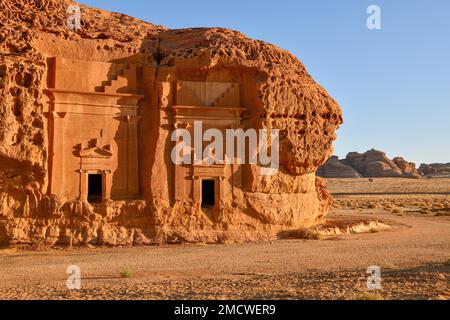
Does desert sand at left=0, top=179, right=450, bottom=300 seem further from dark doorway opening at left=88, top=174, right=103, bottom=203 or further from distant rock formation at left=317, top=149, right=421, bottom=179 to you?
distant rock formation at left=317, top=149, right=421, bottom=179

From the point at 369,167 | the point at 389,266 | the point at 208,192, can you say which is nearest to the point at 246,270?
the point at 389,266

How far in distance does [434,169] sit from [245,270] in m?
129

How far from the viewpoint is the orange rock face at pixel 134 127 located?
698 inches

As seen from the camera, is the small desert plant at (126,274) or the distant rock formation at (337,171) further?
the distant rock formation at (337,171)

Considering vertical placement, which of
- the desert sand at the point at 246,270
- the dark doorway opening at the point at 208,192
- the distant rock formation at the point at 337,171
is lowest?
the desert sand at the point at 246,270

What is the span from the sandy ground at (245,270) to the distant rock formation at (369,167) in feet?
280

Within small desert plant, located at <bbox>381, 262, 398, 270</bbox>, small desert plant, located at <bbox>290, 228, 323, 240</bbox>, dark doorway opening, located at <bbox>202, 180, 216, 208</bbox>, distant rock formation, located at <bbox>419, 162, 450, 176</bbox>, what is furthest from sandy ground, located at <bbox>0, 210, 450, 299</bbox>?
distant rock formation, located at <bbox>419, 162, 450, 176</bbox>

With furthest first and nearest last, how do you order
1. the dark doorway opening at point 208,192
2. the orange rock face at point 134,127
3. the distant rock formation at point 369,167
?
1. the distant rock formation at point 369,167
2. the dark doorway opening at point 208,192
3. the orange rock face at point 134,127

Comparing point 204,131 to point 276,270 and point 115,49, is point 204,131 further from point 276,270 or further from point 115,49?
point 276,270

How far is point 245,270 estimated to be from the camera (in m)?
13.6

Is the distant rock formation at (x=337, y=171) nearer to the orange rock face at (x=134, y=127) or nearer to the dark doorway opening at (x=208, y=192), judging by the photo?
the dark doorway opening at (x=208, y=192)

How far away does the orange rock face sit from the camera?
58.1 ft

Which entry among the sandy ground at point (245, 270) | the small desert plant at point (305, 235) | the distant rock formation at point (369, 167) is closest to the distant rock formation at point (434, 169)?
the distant rock formation at point (369, 167)
